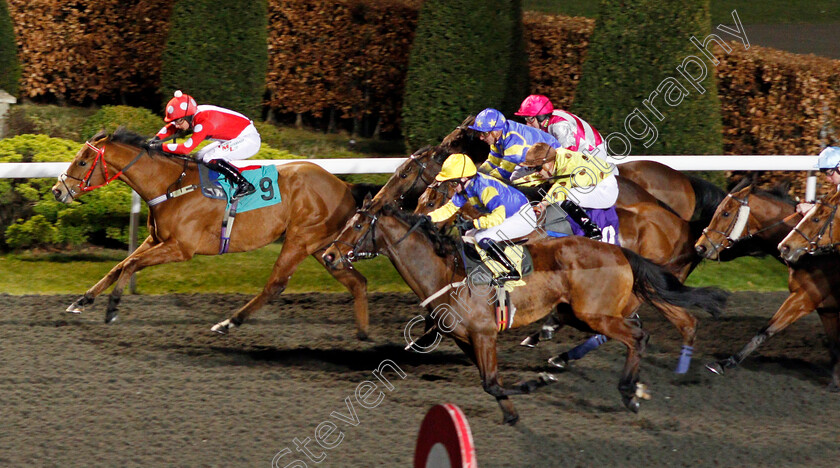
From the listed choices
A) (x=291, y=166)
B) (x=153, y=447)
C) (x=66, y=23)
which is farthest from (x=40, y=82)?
(x=153, y=447)

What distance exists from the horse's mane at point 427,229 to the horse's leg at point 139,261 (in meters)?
1.97

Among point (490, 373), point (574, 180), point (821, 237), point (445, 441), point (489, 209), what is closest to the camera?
point (445, 441)

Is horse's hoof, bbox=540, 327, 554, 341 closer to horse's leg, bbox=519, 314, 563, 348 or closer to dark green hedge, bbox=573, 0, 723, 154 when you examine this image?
horse's leg, bbox=519, 314, 563, 348

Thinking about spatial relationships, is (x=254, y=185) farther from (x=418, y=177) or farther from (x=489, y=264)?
(x=489, y=264)

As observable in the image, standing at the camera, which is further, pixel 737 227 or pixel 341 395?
pixel 737 227

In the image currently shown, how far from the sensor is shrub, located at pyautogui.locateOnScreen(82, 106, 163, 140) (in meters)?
8.72

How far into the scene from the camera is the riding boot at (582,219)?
5719 mm

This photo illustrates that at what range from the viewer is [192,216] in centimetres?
606

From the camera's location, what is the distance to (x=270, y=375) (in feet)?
17.5

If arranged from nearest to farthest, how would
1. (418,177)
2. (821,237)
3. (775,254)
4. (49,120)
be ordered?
(821,237), (775,254), (418,177), (49,120)

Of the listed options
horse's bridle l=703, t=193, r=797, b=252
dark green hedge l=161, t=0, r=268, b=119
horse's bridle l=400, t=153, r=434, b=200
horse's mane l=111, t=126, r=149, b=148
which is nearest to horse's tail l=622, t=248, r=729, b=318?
horse's bridle l=703, t=193, r=797, b=252

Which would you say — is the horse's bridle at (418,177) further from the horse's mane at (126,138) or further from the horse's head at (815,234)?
the horse's head at (815,234)

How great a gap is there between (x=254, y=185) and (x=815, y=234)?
3.58 meters

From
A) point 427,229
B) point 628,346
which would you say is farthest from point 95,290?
point 628,346
